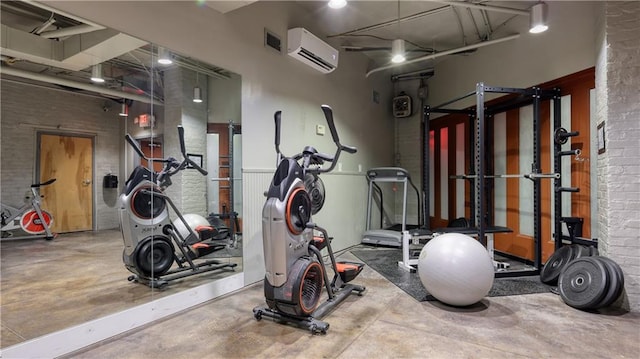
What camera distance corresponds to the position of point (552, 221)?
4.18 metres

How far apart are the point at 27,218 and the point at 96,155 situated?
27.7 inches

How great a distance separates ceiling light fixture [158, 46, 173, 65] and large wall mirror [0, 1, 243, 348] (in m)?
0.01

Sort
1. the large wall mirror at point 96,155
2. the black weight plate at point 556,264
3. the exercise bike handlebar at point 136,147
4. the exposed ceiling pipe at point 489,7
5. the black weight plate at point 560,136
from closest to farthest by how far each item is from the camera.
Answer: the large wall mirror at point 96,155 → the exercise bike handlebar at point 136,147 → the black weight plate at point 556,264 → the black weight plate at point 560,136 → the exposed ceiling pipe at point 489,7

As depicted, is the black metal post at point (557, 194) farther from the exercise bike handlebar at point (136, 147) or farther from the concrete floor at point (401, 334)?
the exercise bike handlebar at point (136, 147)

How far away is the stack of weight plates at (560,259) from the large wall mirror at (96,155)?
3304 mm

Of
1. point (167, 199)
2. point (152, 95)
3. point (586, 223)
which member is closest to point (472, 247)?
point (586, 223)

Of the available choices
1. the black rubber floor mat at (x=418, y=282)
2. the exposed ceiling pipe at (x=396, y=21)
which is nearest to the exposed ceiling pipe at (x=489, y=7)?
the exposed ceiling pipe at (x=396, y=21)

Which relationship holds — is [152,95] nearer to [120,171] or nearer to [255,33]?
[120,171]

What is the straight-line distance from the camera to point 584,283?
2.94m

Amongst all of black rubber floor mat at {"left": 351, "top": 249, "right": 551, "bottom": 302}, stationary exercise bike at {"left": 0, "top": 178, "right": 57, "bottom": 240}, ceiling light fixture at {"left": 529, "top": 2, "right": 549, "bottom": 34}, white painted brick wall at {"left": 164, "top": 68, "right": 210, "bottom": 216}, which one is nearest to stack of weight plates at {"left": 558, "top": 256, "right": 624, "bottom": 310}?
black rubber floor mat at {"left": 351, "top": 249, "right": 551, "bottom": 302}

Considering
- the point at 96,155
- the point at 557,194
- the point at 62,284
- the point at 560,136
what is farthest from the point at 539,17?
the point at 62,284

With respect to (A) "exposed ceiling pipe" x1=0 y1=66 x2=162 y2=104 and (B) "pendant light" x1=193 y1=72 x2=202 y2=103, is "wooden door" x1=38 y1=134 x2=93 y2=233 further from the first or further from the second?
(B) "pendant light" x1=193 y1=72 x2=202 y2=103

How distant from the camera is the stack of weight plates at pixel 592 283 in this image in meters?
2.78

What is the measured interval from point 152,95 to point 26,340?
78.4 inches
